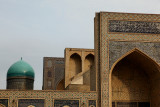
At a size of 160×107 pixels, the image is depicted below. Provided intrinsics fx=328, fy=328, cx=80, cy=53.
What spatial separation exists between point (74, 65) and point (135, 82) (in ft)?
13.8

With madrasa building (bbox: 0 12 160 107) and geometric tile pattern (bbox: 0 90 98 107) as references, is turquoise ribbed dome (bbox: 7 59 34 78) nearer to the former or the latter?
madrasa building (bbox: 0 12 160 107)

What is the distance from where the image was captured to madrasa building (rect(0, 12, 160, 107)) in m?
11.4

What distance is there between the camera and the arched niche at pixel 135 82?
12.7 m

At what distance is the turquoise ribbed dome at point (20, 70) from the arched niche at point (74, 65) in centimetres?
193

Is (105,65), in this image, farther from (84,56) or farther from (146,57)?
(84,56)

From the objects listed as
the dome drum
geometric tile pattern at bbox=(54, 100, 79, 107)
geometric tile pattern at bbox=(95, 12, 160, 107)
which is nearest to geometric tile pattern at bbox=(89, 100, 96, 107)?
geometric tile pattern at bbox=(95, 12, 160, 107)

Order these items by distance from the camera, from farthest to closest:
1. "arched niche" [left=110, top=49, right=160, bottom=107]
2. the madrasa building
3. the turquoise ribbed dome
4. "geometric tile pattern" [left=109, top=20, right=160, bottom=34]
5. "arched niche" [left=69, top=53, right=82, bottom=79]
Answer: "arched niche" [left=69, top=53, right=82, bottom=79] < the turquoise ribbed dome < "arched niche" [left=110, top=49, right=160, bottom=107] < "geometric tile pattern" [left=109, top=20, right=160, bottom=34] < the madrasa building

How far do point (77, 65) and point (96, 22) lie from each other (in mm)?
4806

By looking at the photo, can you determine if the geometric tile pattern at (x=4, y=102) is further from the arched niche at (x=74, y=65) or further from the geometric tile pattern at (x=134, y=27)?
the arched niche at (x=74, y=65)

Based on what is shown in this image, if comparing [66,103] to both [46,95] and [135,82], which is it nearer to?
[46,95]

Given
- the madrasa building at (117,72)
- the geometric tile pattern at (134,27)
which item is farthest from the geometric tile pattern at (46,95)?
the geometric tile pattern at (134,27)

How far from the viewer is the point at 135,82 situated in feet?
43.7

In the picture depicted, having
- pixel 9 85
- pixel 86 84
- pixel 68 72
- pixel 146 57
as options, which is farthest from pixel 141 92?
pixel 9 85

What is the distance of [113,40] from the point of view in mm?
12125
